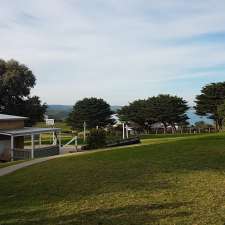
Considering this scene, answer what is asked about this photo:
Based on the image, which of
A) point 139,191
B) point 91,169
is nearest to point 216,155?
point 91,169

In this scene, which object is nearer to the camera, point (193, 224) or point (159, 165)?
point (193, 224)

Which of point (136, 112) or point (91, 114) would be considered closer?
point (136, 112)

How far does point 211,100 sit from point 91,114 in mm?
18487

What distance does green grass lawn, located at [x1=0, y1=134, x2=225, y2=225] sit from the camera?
746cm

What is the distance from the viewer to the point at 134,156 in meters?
17.7

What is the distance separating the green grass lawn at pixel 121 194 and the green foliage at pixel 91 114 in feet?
169

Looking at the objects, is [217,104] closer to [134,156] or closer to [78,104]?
[78,104]

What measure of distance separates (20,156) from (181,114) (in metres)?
39.3

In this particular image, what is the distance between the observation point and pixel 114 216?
7.56 meters

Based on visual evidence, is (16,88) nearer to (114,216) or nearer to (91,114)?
(91,114)

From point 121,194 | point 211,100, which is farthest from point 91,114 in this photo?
point 121,194

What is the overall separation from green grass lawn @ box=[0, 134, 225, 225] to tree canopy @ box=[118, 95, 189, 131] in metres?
47.4

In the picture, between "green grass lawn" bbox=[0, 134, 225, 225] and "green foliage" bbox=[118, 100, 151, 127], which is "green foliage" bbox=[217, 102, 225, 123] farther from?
"green grass lawn" bbox=[0, 134, 225, 225]

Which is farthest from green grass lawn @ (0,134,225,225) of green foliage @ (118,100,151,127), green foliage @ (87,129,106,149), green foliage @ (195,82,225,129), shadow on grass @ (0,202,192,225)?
green foliage @ (118,100,151,127)
